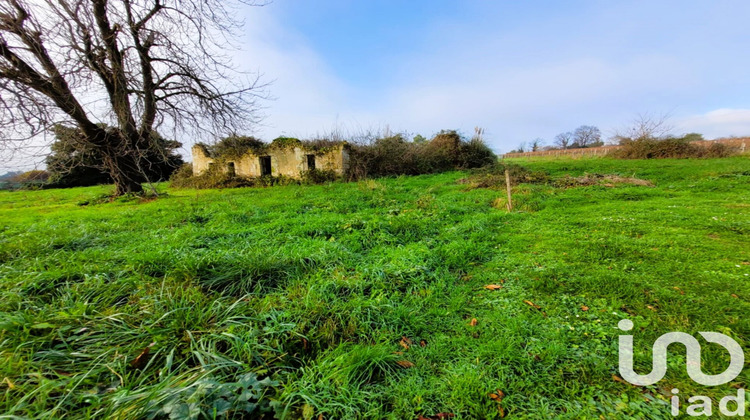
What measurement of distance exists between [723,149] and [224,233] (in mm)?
33735

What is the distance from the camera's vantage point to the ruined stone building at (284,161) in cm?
1505

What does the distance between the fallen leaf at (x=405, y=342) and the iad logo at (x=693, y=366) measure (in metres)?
1.51

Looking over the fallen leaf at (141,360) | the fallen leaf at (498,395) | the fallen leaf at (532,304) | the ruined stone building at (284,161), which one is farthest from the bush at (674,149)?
the fallen leaf at (141,360)

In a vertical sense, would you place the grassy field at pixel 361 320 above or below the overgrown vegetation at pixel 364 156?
below

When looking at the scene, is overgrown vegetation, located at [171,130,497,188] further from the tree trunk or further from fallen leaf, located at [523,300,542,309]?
fallen leaf, located at [523,300,542,309]

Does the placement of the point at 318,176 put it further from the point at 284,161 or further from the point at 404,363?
the point at 404,363

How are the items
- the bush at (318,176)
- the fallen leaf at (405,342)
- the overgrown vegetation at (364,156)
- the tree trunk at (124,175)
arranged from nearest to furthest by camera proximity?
the fallen leaf at (405,342)
the tree trunk at (124,175)
the bush at (318,176)
the overgrown vegetation at (364,156)

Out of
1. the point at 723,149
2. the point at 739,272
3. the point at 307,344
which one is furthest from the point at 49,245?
the point at 723,149

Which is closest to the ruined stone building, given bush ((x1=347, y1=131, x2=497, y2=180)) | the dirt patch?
bush ((x1=347, y1=131, x2=497, y2=180))

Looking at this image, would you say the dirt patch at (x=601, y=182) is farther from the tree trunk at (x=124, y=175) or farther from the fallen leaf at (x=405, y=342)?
the tree trunk at (x=124, y=175)

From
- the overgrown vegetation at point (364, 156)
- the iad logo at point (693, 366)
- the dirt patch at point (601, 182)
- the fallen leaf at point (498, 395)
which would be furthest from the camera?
the overgrown vegetation at point (364, 156)

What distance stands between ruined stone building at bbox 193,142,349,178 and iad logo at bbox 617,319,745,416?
45.5 ft

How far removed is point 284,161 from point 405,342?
50.5 feet

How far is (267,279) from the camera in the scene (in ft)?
10.0
